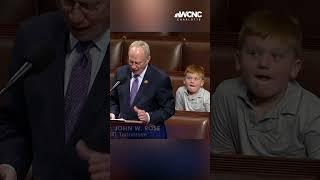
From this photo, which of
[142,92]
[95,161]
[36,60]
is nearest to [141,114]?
[142,92]

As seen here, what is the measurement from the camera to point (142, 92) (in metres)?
1.48

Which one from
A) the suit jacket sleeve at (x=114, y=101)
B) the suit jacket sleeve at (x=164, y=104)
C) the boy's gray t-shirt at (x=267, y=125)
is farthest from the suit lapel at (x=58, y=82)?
the boy's gray t-shirt at (x=267, y=125)

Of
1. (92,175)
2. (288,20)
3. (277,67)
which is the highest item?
(288,20)

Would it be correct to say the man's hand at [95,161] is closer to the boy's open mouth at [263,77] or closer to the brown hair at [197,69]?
the brown hair at [197,69]

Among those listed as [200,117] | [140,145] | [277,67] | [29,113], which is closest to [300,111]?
[277,67]

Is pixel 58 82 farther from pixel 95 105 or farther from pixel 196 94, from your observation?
pixel 196 94

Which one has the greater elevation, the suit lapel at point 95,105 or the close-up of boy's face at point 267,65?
the close-up of boy's face at point 267,65

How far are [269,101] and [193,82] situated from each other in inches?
7.2

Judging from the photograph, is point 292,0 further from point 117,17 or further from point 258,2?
point 117,17

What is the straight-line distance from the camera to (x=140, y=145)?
1.49 meters

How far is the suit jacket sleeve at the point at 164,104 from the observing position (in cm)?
146

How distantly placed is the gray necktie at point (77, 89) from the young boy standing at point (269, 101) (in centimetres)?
32

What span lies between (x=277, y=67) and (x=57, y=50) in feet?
1.73

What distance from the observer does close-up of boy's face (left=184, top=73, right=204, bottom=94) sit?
4.76 ft
